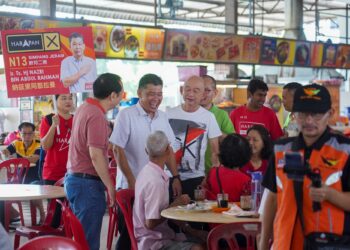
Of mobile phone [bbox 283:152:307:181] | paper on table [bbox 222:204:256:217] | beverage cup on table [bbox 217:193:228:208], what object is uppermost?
mobile phone [bbox 283:152:307:181]

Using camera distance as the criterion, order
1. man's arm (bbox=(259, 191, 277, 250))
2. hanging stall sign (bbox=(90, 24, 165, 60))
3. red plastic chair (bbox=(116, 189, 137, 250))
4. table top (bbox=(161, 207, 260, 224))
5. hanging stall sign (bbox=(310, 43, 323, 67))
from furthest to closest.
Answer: hanging stall sign (bbox=(310, 43, 323, 67)) < hanging stall sign (bbox=(90, 24, 165, 60)) < red plastic chair (bbox=(116, 189, 137, 250)) < table top (bbox=(161, 207, 260, 224)) < man's arm (bbox=(259, 191, 277, 250))

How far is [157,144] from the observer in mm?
4352

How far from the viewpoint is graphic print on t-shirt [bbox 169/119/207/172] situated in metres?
5.29

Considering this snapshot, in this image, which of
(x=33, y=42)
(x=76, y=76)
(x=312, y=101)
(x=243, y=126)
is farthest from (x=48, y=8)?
(x=312, y=101)

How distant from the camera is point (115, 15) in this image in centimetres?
1856

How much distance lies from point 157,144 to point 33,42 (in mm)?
2521

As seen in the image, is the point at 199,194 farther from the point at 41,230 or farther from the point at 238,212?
the point at 41,230

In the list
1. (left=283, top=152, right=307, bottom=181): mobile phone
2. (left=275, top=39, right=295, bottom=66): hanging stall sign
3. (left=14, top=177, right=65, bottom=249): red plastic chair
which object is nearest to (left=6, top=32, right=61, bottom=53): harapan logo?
(left=14, top=177, right=65, bottom=249): red plastic chair

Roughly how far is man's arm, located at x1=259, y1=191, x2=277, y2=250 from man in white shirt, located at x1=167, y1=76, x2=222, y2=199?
2.27 m

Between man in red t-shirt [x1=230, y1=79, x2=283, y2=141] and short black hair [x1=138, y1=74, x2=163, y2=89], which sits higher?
short black hair [x1=138, y1=74, x2=163, y2=89]

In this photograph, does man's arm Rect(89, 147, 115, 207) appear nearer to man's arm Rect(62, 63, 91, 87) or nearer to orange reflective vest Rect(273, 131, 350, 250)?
man's arm Rect(62, 63, 91, 87)

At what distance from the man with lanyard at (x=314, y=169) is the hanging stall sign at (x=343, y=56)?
→ 12037mm

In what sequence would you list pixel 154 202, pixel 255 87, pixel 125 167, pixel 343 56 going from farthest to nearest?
pixel 343 56 → pixel 255 87 → pixel 125 167 → pixel 154 202

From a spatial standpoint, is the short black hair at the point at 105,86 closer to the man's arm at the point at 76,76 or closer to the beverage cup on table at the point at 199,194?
the beverage cup on table at the point at 199,194
